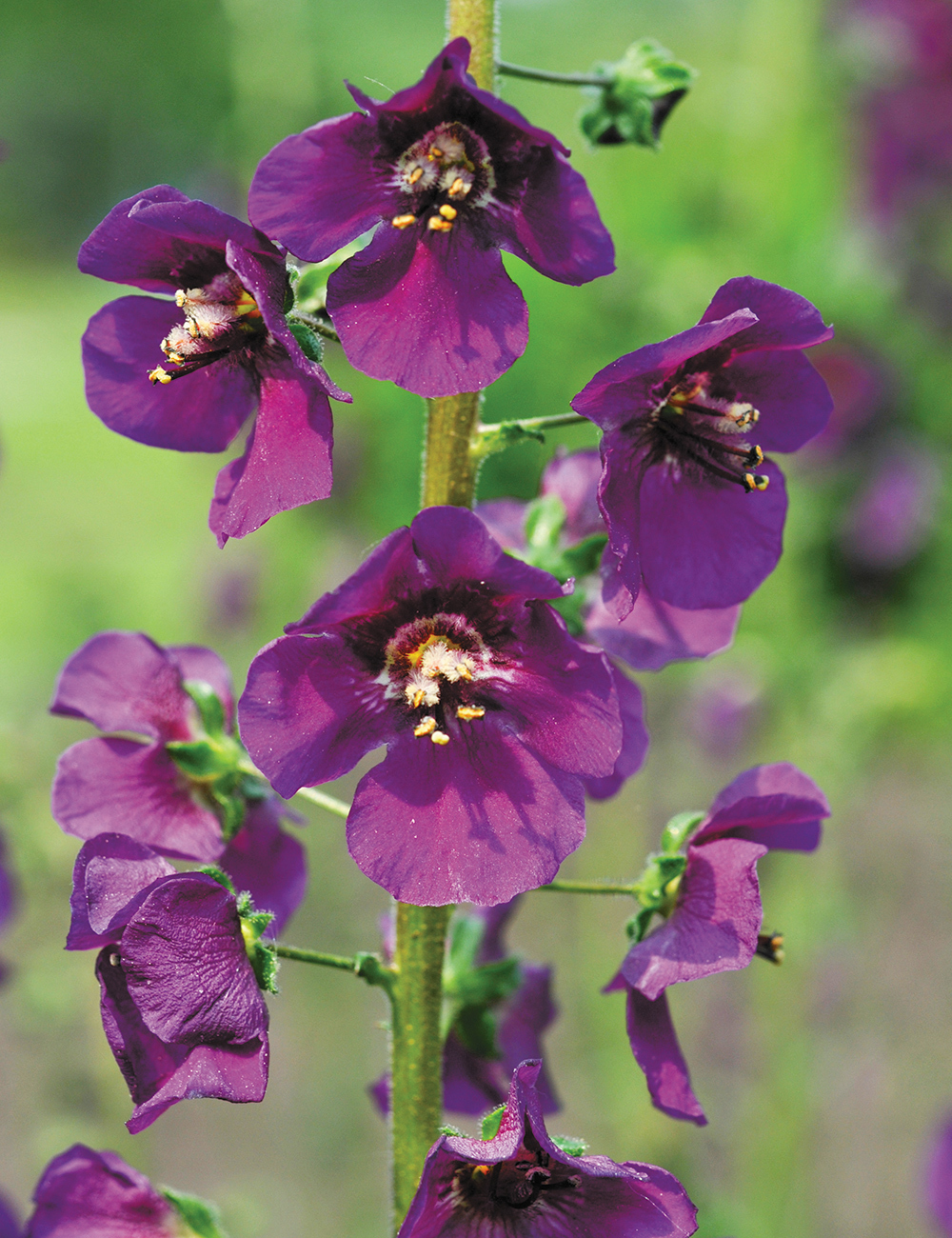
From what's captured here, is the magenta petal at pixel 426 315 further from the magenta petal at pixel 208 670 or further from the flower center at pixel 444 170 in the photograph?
the magenta petal at pixel 208 670

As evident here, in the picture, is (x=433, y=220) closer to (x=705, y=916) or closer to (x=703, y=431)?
(x=703, y=431)

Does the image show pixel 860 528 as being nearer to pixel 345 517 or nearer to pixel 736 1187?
pixel 345 517

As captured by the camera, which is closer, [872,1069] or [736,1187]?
[736,1187]

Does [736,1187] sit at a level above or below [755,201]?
below

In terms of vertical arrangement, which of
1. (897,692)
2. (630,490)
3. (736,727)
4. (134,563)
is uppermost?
Answer: (630,490)

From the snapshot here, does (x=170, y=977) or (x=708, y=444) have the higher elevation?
(x=708, y=444)

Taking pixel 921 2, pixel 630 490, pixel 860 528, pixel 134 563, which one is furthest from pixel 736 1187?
pixel 134 563

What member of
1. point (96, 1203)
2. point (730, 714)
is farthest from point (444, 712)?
point (730, 714)

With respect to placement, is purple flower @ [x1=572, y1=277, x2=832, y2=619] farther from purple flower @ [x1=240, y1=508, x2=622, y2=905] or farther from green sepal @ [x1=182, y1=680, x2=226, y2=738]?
green sepal @ [x1=182, y1=680, x2=226, y2=738]
